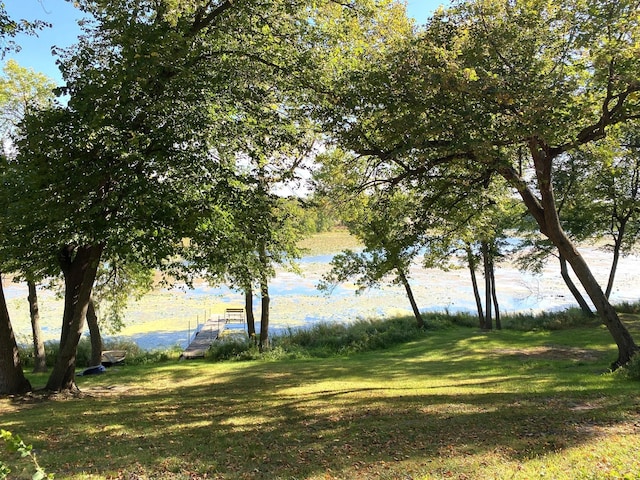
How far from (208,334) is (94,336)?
733 centimetres

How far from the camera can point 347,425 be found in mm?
6449

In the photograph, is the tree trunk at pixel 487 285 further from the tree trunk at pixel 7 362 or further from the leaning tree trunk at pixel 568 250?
the tree trunk at pixel 7 362

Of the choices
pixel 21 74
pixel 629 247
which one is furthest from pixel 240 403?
pixel 629 247

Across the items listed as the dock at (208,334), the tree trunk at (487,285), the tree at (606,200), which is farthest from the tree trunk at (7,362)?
the tree at (606,200)

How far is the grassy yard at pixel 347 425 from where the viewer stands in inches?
182

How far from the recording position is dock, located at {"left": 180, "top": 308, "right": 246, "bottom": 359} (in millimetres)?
17984

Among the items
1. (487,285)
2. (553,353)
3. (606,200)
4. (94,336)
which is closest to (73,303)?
(94,336)

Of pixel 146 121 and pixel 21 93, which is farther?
pixel 21 93

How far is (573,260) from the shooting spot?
400 inches

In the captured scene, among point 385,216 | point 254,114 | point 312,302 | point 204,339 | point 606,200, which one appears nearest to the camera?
point 254,114

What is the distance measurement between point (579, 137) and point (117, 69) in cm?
866

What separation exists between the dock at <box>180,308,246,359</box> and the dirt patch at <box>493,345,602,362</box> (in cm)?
1158

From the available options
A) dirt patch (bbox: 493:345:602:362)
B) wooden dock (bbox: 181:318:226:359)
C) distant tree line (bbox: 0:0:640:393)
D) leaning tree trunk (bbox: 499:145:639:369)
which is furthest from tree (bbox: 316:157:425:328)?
wooden dock (bbox: 181:318:226:359)

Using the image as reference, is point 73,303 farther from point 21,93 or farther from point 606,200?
point 606,200
